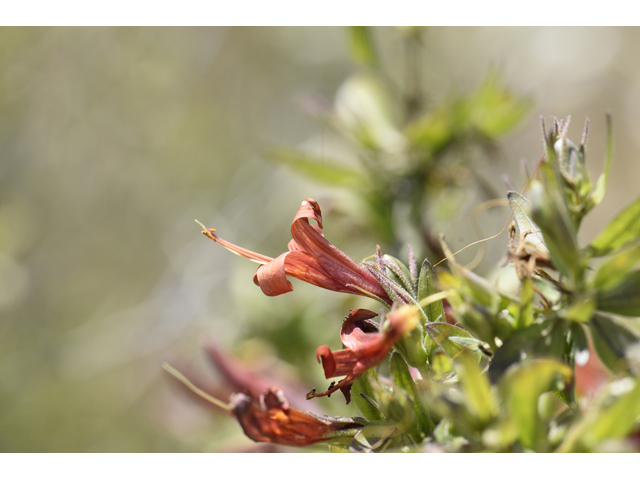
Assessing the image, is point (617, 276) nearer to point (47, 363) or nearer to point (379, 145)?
point (379, 145)

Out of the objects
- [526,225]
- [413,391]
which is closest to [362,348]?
[413,391]

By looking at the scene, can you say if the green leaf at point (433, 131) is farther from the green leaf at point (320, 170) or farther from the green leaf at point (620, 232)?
the green leaf at point (620, 232)

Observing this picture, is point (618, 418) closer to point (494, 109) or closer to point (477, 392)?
point (477, 392)

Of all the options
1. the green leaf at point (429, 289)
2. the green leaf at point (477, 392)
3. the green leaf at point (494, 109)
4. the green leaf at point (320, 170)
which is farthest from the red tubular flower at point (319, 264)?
the green leaf at point (494, 109)

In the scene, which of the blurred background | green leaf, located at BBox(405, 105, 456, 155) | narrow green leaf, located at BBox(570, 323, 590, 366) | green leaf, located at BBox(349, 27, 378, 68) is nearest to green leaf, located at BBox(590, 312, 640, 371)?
narrow green leaf, located at BBox(570, 323, 590, 366)

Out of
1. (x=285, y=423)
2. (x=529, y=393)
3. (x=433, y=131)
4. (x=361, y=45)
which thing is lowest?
(x=285, y=423)

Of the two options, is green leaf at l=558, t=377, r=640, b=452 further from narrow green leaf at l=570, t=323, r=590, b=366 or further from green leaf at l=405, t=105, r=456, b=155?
green leaf at l=405, t=105, r=456, b=155
